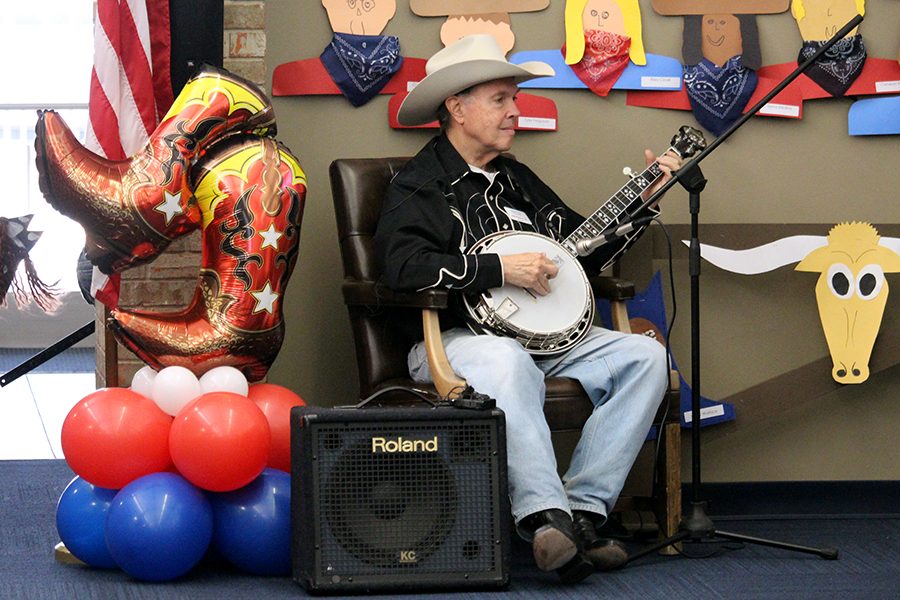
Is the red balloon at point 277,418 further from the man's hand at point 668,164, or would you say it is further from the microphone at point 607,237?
the man's hand at point 668,164

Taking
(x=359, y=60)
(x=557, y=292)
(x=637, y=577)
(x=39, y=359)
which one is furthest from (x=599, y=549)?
(x=39, y=359)

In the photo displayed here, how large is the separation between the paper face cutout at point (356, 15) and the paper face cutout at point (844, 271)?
1112 millimetres

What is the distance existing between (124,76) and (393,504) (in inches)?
49.7

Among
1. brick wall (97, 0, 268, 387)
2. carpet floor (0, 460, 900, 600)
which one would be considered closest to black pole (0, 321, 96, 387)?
brick wall (97, 0, 268, 387)

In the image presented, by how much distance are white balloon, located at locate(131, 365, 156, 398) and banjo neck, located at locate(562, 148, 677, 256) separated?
1042 millimetres

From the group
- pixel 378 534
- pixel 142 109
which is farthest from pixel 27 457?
pixel 378 534

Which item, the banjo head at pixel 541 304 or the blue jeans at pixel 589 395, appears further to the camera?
the banjo head at pixel 541 304

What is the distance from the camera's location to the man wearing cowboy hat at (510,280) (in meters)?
2.57

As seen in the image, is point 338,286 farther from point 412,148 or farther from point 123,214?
point 123,214

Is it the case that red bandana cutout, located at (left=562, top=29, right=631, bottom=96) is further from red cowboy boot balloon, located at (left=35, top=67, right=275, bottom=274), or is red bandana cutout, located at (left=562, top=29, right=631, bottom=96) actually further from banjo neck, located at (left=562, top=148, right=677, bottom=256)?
red cowboy boot balloon, located at (left=35, top=67, right=275, bottom=274)

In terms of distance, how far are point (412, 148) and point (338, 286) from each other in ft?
1.46

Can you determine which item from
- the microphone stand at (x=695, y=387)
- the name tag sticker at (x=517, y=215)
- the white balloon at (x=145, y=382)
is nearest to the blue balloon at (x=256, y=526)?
the white balloon at (x=145, y=382)

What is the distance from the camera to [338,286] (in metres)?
3.39

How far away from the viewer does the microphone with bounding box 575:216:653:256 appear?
9.14 feet
